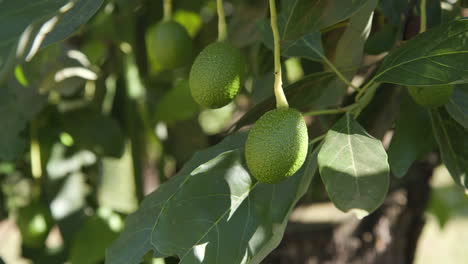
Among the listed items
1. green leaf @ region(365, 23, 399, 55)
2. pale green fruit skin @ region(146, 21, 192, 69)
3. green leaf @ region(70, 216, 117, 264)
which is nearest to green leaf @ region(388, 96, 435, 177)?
green leaf @ region(365, 23, 399, 55)

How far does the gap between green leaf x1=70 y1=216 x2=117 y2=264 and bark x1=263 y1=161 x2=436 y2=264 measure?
0.46m

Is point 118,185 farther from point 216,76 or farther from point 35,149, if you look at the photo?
point 216,76

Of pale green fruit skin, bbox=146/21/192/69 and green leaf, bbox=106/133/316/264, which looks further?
pale green fruit skin, bbox=146/21/192/69

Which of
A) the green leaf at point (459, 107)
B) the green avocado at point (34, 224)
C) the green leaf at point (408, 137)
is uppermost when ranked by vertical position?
the green leaf at point (459, 107)

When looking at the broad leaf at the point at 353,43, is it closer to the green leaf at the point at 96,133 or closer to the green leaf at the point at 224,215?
the green leaf at the point at 224,215

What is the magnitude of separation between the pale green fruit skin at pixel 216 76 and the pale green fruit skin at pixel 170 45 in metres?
0.33

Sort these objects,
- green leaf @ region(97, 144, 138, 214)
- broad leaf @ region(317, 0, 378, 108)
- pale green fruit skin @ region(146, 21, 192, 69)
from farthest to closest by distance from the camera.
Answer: green leaf @ region(97, 144, 138, 214), pale green fruit skin @ region(146, 21, 192, 69), broad leaf @ region(317, 0, 378, 108)

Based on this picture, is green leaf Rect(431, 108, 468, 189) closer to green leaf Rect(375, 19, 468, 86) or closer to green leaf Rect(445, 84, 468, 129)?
green leaf Rect(445, 84, 468, 129)

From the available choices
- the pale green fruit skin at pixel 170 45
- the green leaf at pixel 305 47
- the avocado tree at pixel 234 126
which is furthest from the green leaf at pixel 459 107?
the pale green fruit skin at pixel 170 45

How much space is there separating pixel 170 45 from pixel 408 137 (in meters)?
0.47

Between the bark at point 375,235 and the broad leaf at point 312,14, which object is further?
the bark at point 375,235

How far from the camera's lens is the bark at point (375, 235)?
5.97ft

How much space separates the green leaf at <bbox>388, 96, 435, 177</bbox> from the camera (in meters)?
1.10

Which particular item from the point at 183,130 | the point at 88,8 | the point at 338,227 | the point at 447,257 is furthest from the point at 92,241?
the point at 447,257
